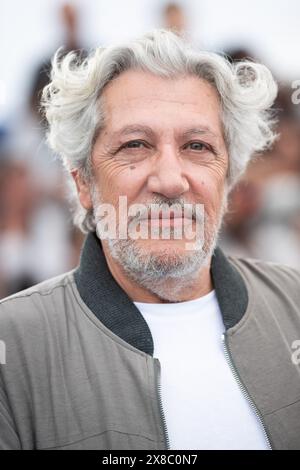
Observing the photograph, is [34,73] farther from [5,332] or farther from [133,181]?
[5,332]

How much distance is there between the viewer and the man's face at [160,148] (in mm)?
2029

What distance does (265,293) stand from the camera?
2293 millimetres

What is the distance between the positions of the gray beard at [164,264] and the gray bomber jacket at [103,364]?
0.09m

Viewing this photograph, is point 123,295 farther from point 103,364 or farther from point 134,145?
point 134,145

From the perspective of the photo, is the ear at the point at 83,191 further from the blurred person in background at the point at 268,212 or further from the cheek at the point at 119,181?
the blurred person in background at the point at 268,212

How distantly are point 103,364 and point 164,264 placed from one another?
1.25ft

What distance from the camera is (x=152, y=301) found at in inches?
84.9

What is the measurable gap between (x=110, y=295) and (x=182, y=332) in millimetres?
274

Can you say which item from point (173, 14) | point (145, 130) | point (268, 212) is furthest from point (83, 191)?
point (173, 14)

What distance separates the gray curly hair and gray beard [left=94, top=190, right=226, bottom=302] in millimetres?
287

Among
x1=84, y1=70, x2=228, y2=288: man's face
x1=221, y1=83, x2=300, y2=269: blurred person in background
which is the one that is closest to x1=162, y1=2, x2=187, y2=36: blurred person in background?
x1=221, y1=83, x2=300, y2=269: blurred person in background

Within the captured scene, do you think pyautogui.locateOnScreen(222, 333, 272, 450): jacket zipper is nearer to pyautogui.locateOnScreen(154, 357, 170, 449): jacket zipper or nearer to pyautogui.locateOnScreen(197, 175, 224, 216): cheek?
pyautogui.locateOnScreen(154, 357, 170, 449): jacket zipper

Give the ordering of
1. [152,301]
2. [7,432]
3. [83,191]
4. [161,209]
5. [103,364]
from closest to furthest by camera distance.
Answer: [7,432], [103,364], [161,209], [152,301], [83,191]
